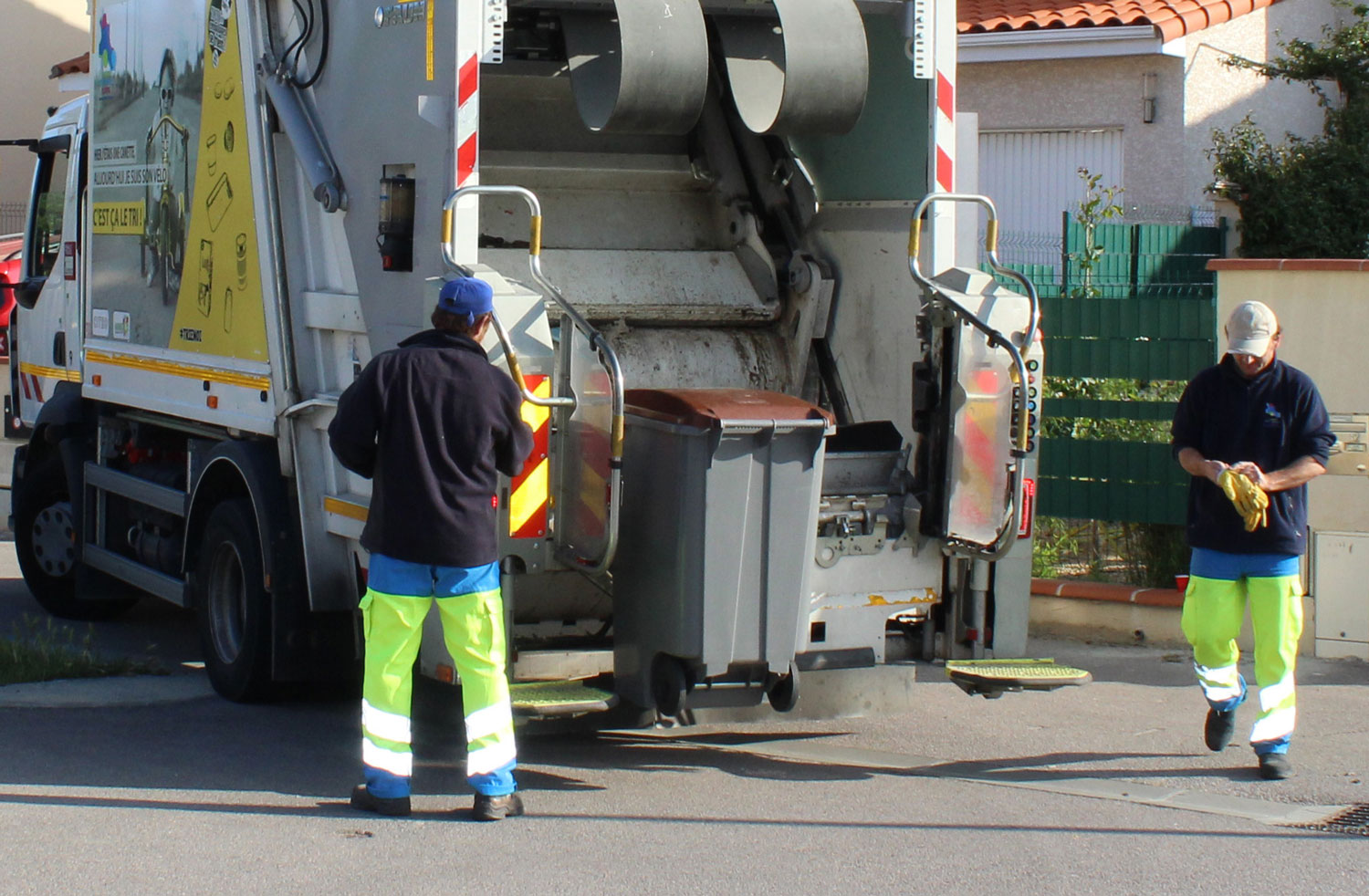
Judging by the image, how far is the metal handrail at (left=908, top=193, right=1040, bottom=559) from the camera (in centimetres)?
572

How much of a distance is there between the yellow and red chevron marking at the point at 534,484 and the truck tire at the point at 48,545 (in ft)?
13.3

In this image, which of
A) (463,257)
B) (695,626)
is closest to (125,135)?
(463,257)

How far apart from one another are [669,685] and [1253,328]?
7.08 feet

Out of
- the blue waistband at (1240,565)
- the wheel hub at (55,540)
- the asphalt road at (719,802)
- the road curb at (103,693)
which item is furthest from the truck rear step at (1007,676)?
the wheel hub at (55,540)

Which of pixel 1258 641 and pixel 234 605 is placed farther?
pixel 234 605

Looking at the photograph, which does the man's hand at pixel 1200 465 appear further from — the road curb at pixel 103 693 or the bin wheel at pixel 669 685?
the road curb at pixel 103 693

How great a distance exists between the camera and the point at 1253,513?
18.8 feet

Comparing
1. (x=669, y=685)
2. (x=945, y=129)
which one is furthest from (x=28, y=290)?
(x=669, y=685)

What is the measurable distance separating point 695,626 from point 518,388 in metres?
0.83

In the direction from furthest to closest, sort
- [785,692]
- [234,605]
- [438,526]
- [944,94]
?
[234,605] → [944,94] → [785,692] → [438,526]

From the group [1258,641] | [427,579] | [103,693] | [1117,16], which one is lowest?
[103,693]

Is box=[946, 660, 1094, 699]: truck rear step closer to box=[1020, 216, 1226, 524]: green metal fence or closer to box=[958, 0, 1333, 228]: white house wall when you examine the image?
box=[1020, 216, 1226, 524]: green metal fence

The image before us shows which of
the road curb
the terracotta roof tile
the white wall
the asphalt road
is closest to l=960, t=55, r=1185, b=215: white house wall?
the terracotta roof tile

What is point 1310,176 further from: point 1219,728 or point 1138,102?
point 1219,728
